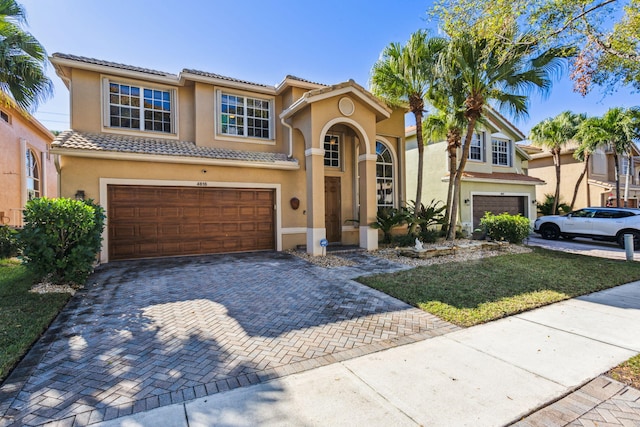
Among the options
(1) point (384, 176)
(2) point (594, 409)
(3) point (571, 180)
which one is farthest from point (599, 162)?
(2) point (594, 409)

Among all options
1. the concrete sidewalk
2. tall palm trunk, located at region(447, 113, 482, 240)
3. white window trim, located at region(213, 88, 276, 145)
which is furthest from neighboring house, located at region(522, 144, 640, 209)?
the concrete sidewalk

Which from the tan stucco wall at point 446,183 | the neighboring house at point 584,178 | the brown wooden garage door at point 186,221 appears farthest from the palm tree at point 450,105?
the neighboring house at point 584,178

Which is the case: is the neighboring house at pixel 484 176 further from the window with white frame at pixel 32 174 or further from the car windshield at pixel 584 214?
the window with white frame at pixel 32 174

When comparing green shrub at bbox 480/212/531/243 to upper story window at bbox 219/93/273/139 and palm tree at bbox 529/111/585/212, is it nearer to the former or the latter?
palm tree at bbox 529/111/585/212

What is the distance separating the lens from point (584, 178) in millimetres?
23375

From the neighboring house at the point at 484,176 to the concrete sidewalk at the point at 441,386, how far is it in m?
12.8

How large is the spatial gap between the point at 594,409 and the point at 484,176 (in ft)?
52.9

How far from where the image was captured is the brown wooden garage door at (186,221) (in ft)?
32.4

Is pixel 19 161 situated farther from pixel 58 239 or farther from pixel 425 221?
pixel 425 221

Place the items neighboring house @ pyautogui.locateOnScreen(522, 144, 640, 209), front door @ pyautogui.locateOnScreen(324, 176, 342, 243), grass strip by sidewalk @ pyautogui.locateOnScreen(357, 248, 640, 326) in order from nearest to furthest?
grass strip by sidewalk @ pyautogui.locateOnScreen(357, 248, 640, 326) < front door @ pyautogui.locateOnScreen(324, 176, 342, 243) < neighboring house @ pyautogui.locateOnScreen(522, 144, 640, 209)

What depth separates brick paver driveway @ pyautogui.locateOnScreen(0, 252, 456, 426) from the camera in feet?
10.1

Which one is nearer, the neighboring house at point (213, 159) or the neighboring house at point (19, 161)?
the neighboring house at point (213, 159)

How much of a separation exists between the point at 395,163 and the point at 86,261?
11699 mm

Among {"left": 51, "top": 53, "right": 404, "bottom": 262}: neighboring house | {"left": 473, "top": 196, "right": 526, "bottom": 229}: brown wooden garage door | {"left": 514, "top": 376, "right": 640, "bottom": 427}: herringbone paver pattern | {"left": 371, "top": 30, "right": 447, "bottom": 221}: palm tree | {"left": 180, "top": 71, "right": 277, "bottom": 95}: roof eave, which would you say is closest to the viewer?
{"left": 514, "top": 376, "right": 640, "bottom": 427}: herringbone paver pattern
